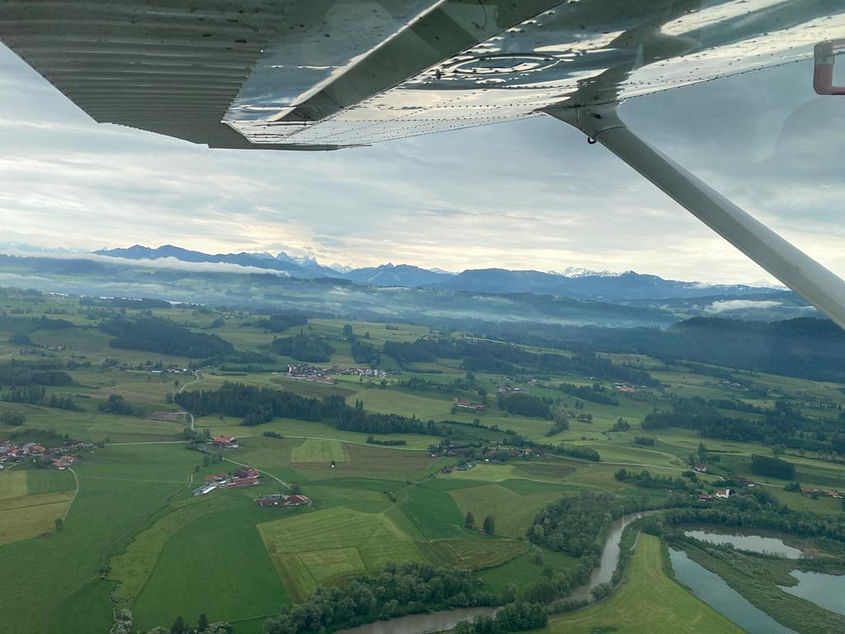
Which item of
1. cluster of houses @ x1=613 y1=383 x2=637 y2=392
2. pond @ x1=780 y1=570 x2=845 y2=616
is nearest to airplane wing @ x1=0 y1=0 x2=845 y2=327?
pond @ x1=780 y1=570 x2=845 y2=616

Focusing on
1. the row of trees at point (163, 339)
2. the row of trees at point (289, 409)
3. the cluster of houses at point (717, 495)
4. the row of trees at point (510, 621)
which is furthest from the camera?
the row of trees at point (163, 339)

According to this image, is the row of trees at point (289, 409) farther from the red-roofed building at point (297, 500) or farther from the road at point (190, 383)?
the red-roofed building at point (297, 500)

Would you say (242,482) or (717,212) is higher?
(717,212)

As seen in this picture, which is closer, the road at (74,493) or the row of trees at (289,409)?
the road at (74,493)

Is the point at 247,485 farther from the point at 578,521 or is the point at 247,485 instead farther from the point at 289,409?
the point at 578,521

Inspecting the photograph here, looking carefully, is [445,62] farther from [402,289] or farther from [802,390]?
[402,289]

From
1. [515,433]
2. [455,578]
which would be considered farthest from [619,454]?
[455,578]

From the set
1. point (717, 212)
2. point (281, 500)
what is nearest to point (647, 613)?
point (281, 500)

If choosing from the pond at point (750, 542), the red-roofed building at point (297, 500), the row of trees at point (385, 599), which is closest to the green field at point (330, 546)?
the row of trees at point (385, 599)
